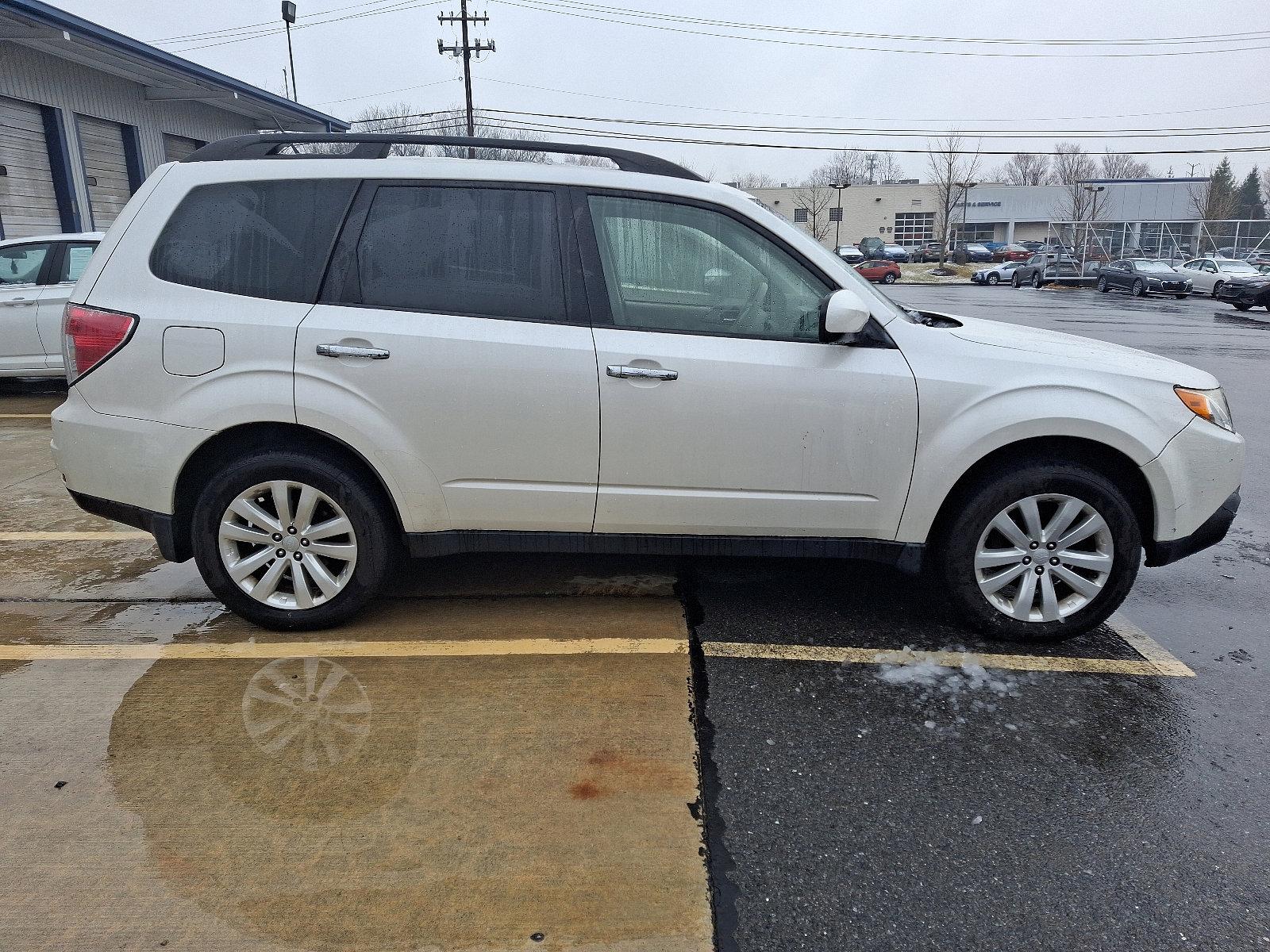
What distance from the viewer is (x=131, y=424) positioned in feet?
11.4

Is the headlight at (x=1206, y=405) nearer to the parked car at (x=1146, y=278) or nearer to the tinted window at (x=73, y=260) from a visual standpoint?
the tinted window at (x=73, y=260)

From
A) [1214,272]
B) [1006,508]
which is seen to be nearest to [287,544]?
[1006,508]

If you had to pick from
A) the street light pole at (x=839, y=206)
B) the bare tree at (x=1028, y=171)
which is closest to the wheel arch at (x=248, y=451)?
the street light pole at (x=839, y=206)

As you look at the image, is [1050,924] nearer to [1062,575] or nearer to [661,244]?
[1062,575]

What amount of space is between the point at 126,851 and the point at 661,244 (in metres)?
2.79

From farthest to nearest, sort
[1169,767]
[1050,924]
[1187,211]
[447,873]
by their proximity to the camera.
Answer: [1187,211] → [1169,767] → [447,873] → [1050,924]

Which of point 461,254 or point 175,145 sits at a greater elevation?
point 175,145

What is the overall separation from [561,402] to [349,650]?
4.39 ft

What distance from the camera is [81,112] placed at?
15.8 m

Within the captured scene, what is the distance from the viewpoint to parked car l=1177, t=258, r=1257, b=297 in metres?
29.4

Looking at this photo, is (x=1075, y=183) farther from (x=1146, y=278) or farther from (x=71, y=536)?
(x=71, y=536)

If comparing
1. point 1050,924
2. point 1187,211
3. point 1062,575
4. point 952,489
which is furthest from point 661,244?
point 1187,211

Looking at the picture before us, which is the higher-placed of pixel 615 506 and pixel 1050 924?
pixel 615 506

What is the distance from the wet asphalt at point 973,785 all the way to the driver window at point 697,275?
1.33m
